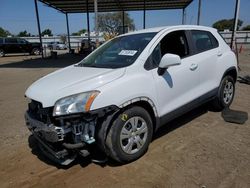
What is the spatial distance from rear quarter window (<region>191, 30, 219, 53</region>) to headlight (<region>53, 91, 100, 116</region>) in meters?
2.38

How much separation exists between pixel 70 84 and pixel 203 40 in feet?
9.24

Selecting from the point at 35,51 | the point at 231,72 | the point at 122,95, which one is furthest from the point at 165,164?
the point at 35,51

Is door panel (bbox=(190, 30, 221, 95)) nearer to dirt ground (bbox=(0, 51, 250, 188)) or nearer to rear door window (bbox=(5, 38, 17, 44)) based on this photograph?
dirt ground (bbox=(0, 51, 250, 188))

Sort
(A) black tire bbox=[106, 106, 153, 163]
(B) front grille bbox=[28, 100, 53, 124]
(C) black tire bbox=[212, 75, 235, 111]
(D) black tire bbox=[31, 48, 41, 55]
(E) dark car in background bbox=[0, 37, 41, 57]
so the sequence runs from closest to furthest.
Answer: (B) front grille bbox=[28, 100, 53, 124] → (A) black tire bbox=[106, 106, 153, 163] → (C) black tire bbox=[212, 75, 235, 111] → (E) dark car in background bbox=[0, 37, 41, 57] → (D) black tire bbox=[31, 48, 41, 55]

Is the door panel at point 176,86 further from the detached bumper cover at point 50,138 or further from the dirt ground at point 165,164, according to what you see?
the detached bumper cover at point 50,138

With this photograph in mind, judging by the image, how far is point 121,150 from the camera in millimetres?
3145

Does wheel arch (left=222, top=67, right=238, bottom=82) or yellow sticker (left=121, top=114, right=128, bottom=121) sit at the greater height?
wheel arch (left=222, top=67, right=238, bottom=82)

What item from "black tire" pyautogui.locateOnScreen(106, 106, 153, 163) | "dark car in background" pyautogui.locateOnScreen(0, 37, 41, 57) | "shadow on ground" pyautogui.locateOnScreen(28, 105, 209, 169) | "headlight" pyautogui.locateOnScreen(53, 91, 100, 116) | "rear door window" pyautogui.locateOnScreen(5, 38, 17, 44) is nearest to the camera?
"headlight" pyautogui.locateOnScreen(53, 91, 100, 116)

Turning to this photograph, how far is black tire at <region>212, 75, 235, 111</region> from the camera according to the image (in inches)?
195

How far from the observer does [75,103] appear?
284 centimetres

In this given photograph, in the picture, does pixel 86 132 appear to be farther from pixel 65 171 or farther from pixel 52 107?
pixel 65 171

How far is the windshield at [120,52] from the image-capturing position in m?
3.57

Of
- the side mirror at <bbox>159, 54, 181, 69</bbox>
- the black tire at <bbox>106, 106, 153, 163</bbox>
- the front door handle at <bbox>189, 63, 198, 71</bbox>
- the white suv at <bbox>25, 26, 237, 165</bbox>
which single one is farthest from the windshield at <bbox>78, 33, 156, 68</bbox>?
the front door handle at <bbox>189, 63, 198, 71</bbox>

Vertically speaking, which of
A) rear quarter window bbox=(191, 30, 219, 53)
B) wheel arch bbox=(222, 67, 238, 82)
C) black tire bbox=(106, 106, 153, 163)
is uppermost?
rear quarter window bbox=(191, 30, 219, 53)
